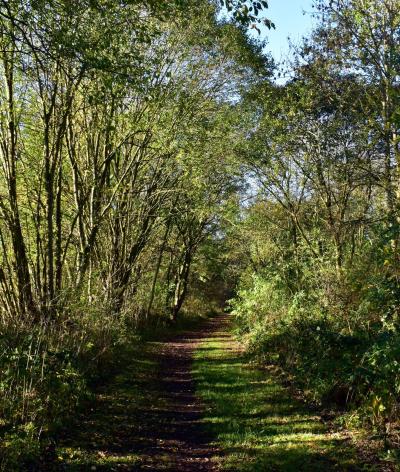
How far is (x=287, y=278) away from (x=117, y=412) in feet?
24.1

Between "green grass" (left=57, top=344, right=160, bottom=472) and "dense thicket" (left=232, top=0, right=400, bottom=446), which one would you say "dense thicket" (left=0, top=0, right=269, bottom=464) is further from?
"dense thicket" (left=232, top=0, right=400, bottom=446)

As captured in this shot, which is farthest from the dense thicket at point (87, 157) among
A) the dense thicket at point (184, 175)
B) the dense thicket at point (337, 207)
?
the dense thicket at point (337, 207)

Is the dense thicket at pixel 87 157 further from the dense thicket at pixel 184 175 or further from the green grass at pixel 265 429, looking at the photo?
the green grass at pixel 265 429

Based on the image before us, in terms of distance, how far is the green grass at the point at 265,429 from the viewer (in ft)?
20.2

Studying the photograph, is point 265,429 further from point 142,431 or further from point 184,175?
point 184,175

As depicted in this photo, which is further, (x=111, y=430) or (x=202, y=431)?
(x=202, y=431)

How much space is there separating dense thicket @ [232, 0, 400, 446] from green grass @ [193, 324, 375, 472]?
741 millimetres

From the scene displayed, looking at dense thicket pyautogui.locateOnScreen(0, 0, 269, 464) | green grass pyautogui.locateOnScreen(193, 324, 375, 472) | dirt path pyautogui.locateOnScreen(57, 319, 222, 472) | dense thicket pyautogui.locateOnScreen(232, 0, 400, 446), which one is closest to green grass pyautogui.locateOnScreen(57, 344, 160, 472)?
dirt path pyautogui.locateOnScreen(57, 319, 222, 472)

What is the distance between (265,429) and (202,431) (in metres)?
1.05

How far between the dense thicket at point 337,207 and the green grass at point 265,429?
0.74 m

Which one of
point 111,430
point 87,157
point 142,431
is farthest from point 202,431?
point 87,157

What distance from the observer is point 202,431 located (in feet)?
25.0

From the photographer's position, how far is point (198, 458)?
646 cm

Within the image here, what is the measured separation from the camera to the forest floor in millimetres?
6086
